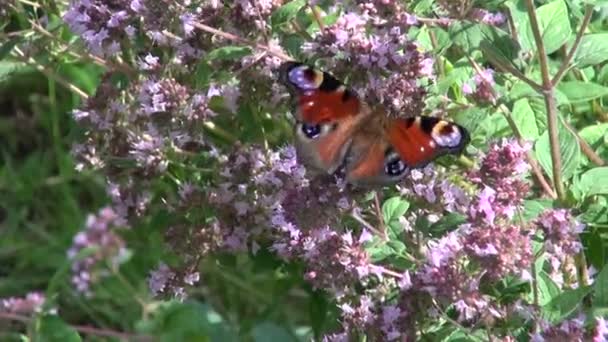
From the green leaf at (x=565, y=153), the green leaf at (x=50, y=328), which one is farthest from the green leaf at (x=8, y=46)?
the green leaf at (x=50, y=328)

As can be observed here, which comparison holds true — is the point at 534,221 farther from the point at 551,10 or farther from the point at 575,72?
the point at 575,72

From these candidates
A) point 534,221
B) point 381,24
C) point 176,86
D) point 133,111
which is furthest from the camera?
point 133,111

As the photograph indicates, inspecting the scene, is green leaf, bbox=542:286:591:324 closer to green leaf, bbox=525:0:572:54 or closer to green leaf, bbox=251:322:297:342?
green leaf, bbox=525:0:572:54

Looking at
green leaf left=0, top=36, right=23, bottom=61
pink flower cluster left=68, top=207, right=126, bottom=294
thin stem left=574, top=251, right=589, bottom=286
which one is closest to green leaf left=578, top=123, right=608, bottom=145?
thin stem left=574, top=251, right=589, bottom=286

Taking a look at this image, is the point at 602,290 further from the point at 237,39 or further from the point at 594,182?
the point at 237,39

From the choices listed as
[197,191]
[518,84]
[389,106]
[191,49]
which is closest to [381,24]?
[389,106]

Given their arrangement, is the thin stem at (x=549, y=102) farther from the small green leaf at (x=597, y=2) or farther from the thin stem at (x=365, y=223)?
the thin stem at (x=365, y=223)

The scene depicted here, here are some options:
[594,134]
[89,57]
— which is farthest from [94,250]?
[89,57]
